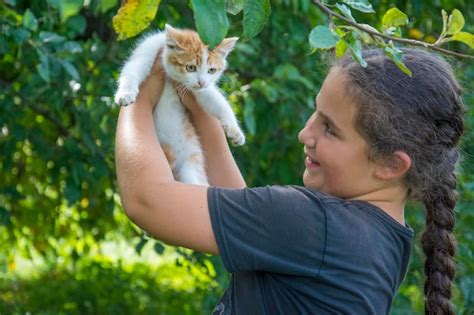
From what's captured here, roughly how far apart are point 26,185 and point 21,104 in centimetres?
102

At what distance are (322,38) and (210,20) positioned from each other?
0.22 metres

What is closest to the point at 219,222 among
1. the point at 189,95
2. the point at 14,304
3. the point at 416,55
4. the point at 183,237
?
the point at 183,237

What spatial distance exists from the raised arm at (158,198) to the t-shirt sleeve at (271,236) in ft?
0.09

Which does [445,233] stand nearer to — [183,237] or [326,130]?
[326,130]

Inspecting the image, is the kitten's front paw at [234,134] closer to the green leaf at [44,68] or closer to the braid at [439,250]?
the braid at [439,250]

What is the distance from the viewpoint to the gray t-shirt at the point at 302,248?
156 centimetres

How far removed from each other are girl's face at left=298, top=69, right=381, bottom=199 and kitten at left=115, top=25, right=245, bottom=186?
18.9 inches

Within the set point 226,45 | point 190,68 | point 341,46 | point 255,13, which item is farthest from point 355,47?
point 226,45

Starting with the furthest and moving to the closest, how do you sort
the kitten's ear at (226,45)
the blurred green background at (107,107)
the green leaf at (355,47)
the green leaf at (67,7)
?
1. the blurred green background at (107,107)
2. the kitten's ear at (226,45)
3. the green leaf at (355,47)
4. the green leaf at (67,7)

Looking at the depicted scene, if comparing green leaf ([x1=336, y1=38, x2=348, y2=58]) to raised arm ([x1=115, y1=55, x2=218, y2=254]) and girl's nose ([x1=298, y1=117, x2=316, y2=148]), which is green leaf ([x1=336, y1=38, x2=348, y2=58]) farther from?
raised arm ([x1=115, y1=55, x2=218, y2=254])

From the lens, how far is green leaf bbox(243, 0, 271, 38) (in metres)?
1.37

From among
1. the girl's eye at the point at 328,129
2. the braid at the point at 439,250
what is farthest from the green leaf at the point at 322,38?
the braid at the point at 439,250

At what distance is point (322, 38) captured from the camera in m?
1.37

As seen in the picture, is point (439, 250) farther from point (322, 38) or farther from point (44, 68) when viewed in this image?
point (44, 68)
